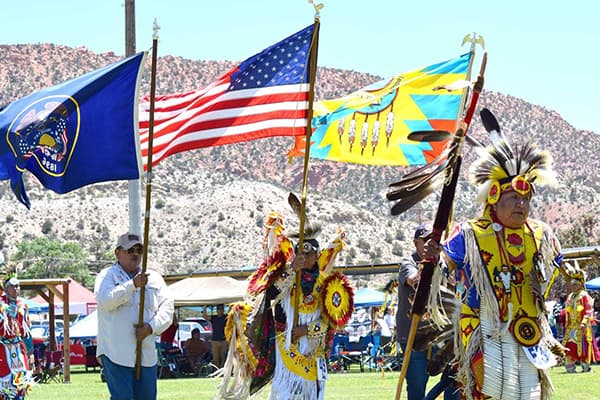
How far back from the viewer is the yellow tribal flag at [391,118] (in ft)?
42.3

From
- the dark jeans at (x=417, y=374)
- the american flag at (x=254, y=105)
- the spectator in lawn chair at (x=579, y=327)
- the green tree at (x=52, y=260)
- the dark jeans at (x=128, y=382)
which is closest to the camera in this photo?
the dark jeans at (x=128, y=382)

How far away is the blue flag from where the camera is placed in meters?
9.62

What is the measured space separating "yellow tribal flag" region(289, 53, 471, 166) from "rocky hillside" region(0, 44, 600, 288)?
51.9 meters

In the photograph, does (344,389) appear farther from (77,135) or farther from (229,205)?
(229,205)

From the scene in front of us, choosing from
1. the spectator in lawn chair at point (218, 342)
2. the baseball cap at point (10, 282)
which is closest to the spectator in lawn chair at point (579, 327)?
the spectator in lawn chair at point (218, 342)

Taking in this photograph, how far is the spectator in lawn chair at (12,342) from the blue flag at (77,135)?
10.8 ft

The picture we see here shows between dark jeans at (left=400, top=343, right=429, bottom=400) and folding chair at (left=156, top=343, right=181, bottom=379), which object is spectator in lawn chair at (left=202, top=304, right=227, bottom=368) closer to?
folding chair at (left=156, top=343, right=181, bottom=379)

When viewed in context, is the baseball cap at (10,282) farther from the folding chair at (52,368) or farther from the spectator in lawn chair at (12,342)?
the folding chair at (52,368)

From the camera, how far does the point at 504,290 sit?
728 cm

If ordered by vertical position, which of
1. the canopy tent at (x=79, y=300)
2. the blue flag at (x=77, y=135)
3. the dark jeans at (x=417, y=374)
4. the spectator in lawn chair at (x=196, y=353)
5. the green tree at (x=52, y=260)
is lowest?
the green tree at (x=52, y=260)

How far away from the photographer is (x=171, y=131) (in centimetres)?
1037

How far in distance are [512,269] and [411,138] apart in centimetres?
101

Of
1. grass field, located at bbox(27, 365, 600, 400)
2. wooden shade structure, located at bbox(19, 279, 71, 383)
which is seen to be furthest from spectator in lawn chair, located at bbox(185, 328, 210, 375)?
grass field, located at bbox(27, 365, 600, 400)

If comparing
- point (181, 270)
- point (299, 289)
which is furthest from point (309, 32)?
point (181, 270)
